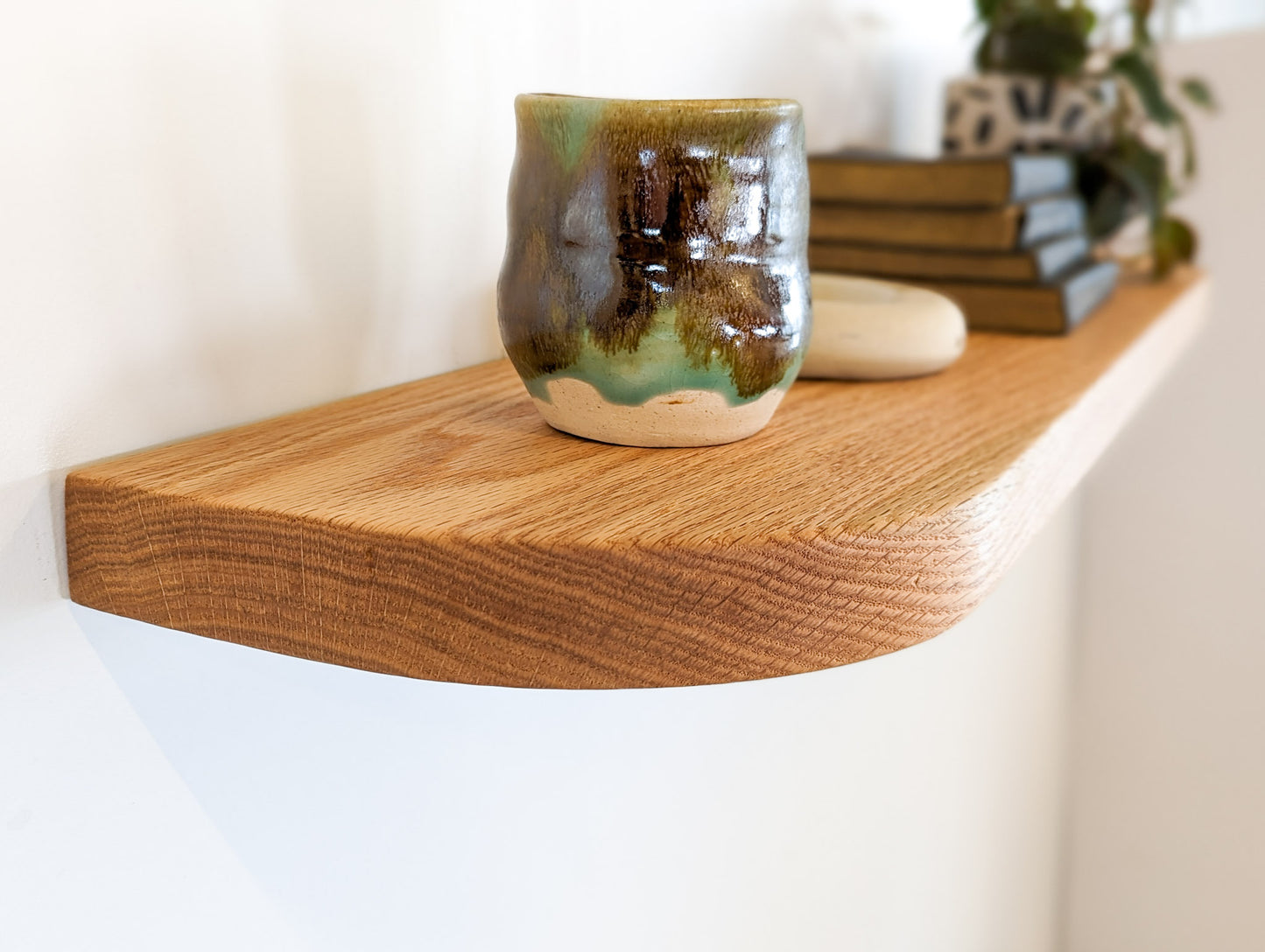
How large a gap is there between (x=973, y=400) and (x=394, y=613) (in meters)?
0.23

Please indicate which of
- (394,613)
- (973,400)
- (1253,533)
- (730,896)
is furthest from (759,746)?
(1253,533)

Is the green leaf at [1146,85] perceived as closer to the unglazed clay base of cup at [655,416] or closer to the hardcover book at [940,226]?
the hardcover book at [940,226]

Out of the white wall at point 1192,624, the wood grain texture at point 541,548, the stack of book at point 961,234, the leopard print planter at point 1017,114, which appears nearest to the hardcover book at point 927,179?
the stack of book at point 961,234

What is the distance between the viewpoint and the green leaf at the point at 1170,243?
0.75 m

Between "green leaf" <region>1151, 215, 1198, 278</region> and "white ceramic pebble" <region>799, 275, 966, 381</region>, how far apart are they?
0.40 metres

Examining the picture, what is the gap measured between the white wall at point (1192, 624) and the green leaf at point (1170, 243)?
265 mm

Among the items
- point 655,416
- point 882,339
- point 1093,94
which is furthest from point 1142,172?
point 655,416

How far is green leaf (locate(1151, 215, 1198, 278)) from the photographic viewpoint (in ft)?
2.47

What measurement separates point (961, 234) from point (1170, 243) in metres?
0.30

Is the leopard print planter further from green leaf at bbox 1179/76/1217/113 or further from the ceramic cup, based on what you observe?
the ceramic cup

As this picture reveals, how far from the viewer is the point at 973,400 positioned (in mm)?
391

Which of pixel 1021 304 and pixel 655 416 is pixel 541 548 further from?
pixel 1021 304

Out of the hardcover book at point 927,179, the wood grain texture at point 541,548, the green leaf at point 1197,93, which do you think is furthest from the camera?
the green leaf at point 1197,93

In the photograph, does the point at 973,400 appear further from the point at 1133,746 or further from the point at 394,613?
the point at 1133,746
